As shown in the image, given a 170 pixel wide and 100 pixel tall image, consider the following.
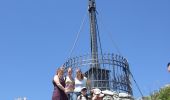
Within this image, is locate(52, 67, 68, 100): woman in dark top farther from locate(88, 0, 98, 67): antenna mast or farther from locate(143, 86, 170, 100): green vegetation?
locate(143, 86, 170, 100): green vegetation

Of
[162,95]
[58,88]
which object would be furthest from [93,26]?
[58,88]

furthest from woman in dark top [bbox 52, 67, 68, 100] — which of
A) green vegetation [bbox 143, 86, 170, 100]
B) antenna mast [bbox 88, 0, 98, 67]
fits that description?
green vegetation [bbox 143, 86, 170, 100]

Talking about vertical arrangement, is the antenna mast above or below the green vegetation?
above

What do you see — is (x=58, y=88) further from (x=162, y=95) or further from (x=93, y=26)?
(x=93, y=26)

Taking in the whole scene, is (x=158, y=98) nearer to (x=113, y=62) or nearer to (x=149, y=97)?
(x=149, y=97)

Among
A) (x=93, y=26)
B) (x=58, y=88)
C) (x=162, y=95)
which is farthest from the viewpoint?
(x=93, y=26)

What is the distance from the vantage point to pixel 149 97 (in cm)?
1566

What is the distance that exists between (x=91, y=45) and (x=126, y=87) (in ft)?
7.47

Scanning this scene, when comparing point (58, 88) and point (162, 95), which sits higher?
point (162, 95)

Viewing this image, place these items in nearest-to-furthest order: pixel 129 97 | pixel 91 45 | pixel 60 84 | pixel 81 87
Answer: pixel 60 84, pixel 81 87, pixel 129 97, pixel 91 45

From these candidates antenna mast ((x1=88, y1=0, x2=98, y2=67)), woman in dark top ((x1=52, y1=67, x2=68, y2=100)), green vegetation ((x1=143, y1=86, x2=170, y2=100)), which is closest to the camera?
woman in dark top ((x1=52, y1=67, x2=68, y2=100))

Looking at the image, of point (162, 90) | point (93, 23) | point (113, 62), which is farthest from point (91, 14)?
point (162, 90)

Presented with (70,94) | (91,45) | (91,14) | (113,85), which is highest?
(91,14)

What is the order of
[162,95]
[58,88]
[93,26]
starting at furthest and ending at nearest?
[93,26] → [162,95] → [58,88]
